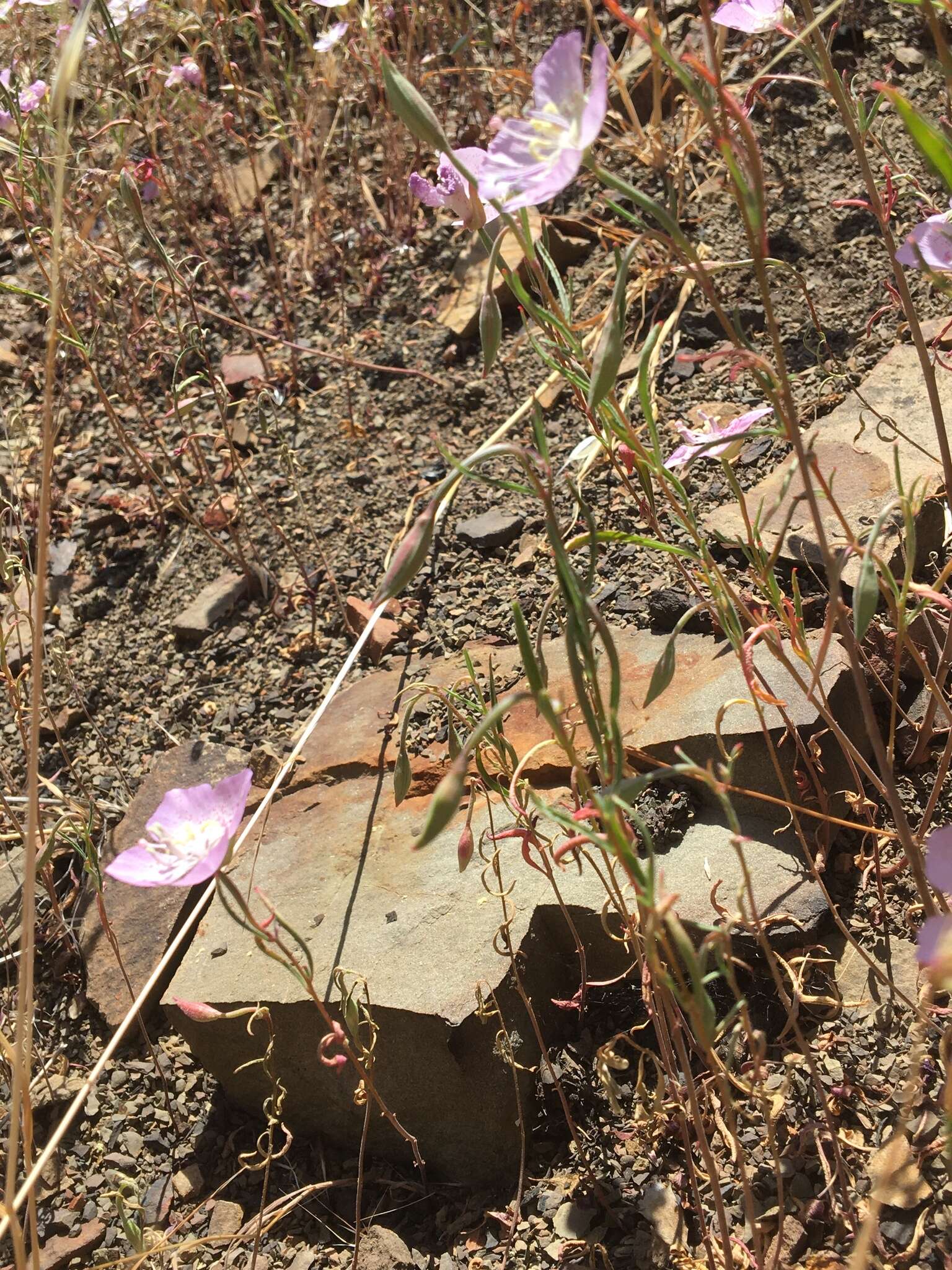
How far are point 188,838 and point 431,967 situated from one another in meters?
0.53

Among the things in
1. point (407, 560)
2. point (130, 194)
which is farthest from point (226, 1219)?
point (130, 194)

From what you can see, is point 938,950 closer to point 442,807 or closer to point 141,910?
point 442,807

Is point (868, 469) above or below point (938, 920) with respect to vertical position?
above

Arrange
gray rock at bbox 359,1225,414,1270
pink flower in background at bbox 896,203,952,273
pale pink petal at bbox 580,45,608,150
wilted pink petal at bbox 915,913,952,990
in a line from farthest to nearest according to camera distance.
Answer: gray rock at bbox 359,1225,414,1270 < pink flower in background at bbox 896,203,952,273 < pale pink petal at bbox 580,45,608,150 < wilted pink petal at bbox 915,913,952,990

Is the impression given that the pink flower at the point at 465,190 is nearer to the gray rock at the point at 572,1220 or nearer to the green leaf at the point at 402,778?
the green leaf at the point at 402,778

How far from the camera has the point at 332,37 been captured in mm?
3191

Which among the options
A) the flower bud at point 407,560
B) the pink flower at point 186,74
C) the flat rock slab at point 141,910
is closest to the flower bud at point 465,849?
the flower bud at point 407,560

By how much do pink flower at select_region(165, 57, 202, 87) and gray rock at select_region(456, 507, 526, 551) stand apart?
1.88 meters

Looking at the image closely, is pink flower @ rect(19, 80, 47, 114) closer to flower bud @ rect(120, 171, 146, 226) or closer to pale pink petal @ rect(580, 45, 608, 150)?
flower bud @ rect(120, 171, 146, 226)

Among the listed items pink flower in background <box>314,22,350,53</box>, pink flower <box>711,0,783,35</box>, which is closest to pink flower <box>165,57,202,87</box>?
pink flower in background <box>314,22,350,53</box>

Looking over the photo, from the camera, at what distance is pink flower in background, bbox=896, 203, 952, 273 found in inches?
50.0

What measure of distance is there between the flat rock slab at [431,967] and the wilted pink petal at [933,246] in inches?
31.7

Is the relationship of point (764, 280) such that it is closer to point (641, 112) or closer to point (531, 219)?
point (531, 219)

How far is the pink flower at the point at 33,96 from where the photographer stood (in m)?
2.80
